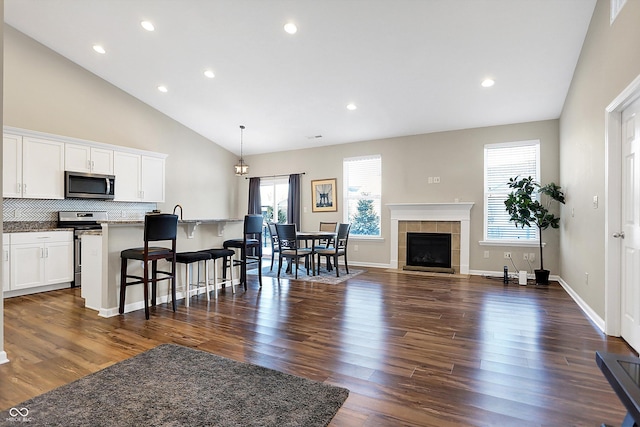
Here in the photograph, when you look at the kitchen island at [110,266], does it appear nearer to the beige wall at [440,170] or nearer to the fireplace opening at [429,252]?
the beige wall at [440,170]

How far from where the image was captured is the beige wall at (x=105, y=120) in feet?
16.0

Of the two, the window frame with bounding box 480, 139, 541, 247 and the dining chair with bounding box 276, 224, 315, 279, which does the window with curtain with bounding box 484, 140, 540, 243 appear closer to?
the window frame with bounding box 480, 139, 541, 247

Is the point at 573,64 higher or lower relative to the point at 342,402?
higher

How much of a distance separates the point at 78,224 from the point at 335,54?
4994mm

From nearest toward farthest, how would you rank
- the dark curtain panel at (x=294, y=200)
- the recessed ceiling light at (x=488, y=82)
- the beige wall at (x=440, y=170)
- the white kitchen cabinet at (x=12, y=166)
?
the white kitchen cabinet at (x=12, y=166) < the recessed ceiling light at (x=488, y=82) < the beige wall at (x=440, y=170) < the dark curtain panel at (x=294, y=200)

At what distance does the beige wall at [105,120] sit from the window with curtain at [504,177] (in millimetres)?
6194

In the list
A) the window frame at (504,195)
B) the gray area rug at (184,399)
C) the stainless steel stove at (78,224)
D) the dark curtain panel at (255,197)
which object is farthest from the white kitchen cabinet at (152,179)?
the window frame at (504,195)

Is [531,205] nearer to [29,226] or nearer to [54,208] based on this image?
[54,208]

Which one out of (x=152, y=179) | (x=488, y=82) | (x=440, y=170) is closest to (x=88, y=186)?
(x=152, y=179)

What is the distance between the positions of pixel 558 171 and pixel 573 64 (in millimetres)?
1943

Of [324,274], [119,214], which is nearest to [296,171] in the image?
[324,274]

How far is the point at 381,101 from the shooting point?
18.2 feet

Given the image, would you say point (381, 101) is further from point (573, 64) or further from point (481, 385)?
point (481, 385)

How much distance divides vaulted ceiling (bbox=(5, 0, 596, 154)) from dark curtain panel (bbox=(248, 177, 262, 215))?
2432mm
